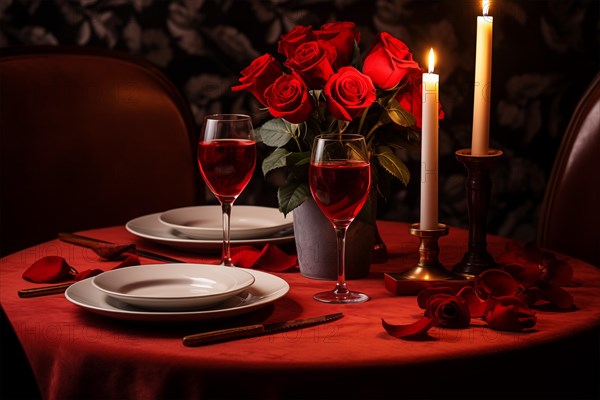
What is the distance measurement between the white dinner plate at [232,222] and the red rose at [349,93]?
334mm

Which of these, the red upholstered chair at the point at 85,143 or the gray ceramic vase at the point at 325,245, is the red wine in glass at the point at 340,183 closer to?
the gray ceramic vase at the point at 325,245

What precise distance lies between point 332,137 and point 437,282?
250 mm

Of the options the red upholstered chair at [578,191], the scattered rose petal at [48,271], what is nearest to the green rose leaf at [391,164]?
the scattered rose petal at [48,271]

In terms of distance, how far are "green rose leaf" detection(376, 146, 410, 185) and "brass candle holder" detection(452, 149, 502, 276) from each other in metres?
0.08

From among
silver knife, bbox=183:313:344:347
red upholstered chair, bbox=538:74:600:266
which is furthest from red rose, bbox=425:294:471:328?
red upholstered chair, bbox=538:74:600:266

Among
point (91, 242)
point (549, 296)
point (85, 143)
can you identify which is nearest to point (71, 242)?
point (91, 242)

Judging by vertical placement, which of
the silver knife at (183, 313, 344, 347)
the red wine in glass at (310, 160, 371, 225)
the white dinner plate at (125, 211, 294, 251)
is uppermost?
the red wine in glass at (310, 160, 371, 225)

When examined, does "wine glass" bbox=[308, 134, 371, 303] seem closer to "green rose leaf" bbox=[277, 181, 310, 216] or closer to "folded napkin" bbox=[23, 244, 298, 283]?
"green rose leaf" bbox=[277, 181, 310, 216]

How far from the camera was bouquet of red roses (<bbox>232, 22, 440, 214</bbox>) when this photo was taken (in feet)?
3.89

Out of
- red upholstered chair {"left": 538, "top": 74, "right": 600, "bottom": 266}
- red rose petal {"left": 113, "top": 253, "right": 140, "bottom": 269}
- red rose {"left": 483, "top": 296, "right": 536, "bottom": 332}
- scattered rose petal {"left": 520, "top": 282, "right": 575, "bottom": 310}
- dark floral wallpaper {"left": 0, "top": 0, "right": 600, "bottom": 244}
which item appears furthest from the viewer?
dark floral wallpaper {"left": 0, "top": 0, "right": 600, "bottom": 244}

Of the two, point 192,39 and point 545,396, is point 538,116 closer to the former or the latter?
point 192,39

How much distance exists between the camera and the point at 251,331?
98cm

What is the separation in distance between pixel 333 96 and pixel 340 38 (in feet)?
0.39

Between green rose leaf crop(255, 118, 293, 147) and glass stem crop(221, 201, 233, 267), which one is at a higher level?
green rose leaf crop(255, 118, 293, 147)
